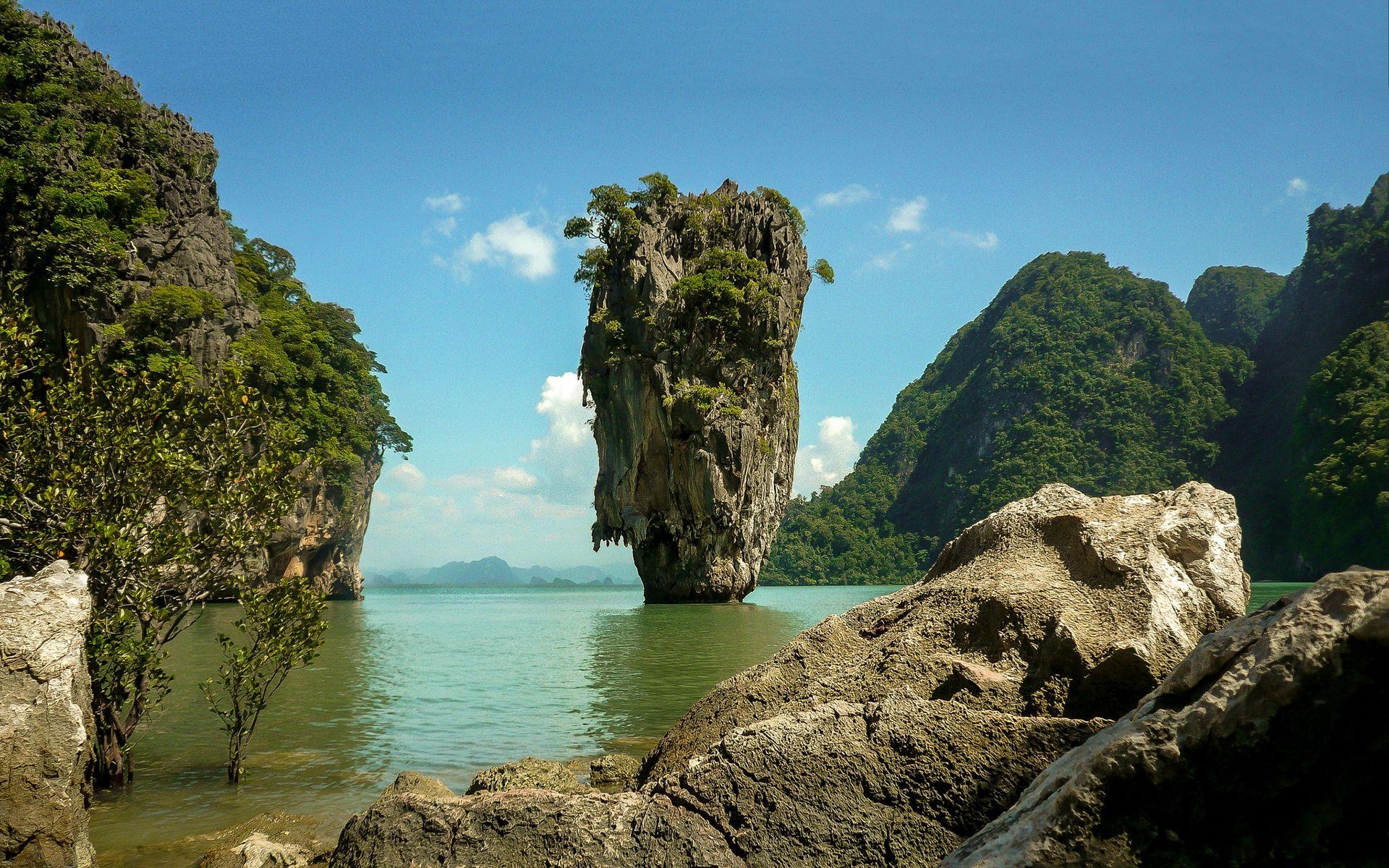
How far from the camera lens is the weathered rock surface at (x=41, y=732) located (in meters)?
4.50

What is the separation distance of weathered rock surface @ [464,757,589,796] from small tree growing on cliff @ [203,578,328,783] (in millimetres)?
2502

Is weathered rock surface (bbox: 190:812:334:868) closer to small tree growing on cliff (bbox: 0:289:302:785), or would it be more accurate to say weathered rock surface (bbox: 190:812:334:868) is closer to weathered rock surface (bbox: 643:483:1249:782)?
small tree growing on cliff (bbox: 0:289:302:785)

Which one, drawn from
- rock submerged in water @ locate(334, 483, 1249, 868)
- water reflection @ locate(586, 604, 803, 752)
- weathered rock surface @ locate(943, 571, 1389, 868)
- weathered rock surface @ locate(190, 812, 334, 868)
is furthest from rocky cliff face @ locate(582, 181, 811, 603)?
weathered rock surface @ locate(943, 571, 1389, 868)

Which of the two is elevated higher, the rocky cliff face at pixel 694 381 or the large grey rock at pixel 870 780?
the rocky cliff face at pixel 694 381

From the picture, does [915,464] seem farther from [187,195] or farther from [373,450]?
[187,195]

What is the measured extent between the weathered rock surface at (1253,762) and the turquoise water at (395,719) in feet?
19.4

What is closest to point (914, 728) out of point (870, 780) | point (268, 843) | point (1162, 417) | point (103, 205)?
point (870, 780)

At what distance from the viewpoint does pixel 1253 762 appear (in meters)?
1.92

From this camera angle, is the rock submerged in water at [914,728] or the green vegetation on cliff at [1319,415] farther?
the green vegetation on cliff at [1319,415]

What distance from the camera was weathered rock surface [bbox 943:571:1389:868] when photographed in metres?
1.80

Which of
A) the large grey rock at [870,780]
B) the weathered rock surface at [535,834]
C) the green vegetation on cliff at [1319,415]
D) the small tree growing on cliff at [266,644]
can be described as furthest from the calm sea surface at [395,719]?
the green vegetation on cliff at [1319,415]

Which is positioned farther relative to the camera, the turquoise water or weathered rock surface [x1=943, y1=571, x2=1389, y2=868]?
the turquoise water

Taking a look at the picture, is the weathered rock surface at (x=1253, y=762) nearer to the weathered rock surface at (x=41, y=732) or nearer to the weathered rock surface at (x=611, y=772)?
the weathered rock surface at (x=41, y=732)

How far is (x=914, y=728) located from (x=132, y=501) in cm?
715
